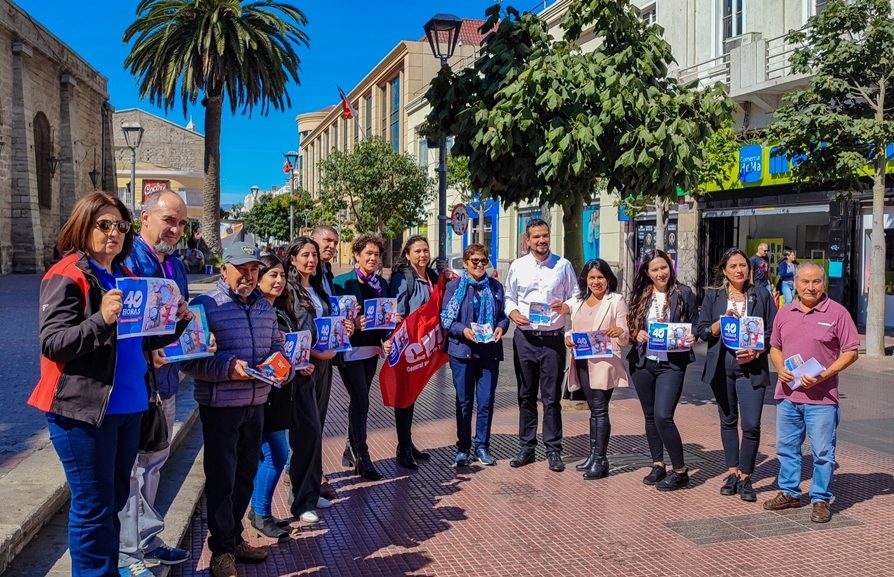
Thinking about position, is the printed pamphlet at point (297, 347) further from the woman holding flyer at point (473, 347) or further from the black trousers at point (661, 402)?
the black trousers at point (661, 402)

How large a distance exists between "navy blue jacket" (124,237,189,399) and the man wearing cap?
195 mm

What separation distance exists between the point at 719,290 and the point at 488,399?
2.08 meters

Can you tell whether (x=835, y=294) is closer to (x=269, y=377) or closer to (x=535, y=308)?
(x=535, y=308)

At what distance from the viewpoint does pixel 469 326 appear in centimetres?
680

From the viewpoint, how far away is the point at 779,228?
68.7 feet

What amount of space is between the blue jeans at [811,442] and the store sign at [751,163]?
51.9ft

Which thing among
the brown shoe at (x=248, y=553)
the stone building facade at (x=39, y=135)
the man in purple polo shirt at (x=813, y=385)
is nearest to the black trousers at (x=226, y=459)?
the brown shoe at (x=248, y=553)

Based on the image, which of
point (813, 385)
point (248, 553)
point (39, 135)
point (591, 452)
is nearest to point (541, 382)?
point (591, 452)

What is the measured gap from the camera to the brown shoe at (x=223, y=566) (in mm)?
4262

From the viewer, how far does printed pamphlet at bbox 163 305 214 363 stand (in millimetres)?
3951

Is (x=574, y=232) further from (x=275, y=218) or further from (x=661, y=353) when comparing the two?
(x=275, y=218)

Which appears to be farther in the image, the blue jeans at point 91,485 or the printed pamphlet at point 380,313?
the printed pamphlet at point 380,313

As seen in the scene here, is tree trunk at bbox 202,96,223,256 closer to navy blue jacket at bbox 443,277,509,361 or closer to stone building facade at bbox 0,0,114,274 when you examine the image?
stone building facade at bbox 0,0,114,274

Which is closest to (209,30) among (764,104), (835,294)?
(764,104)
